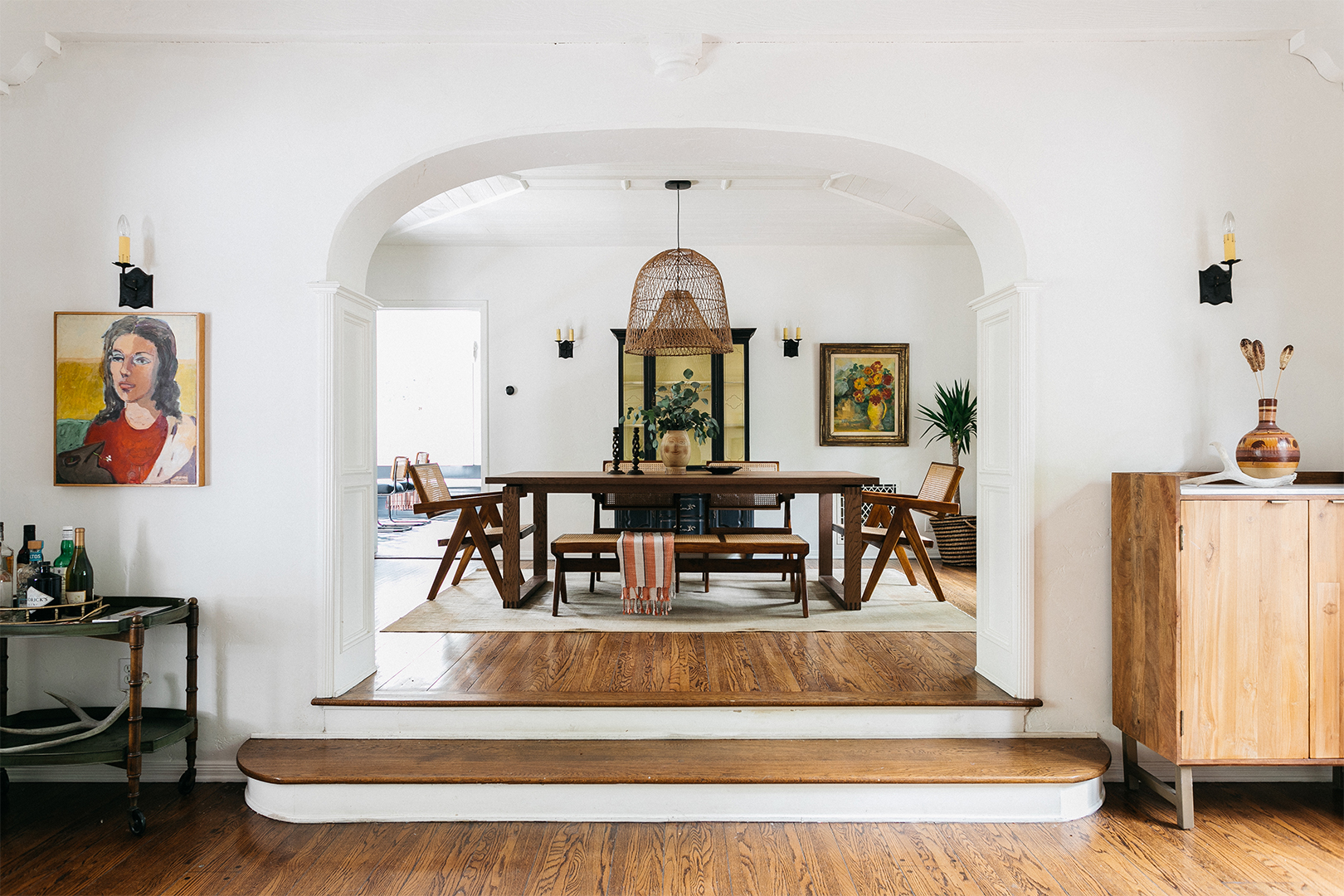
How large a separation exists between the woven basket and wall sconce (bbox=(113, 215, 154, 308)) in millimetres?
5492

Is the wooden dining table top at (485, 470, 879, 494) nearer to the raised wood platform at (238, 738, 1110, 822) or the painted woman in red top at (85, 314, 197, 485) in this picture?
the painted woman in red top at (85, 314, 197, 485)

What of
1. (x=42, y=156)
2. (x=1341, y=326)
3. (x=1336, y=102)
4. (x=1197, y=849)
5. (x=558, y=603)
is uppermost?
(x=1336, y=102)

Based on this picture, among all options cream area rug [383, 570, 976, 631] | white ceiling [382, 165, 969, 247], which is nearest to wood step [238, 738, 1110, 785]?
cream area rug [383, 570, 976, 631]

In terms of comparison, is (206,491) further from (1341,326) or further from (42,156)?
(1341,326)

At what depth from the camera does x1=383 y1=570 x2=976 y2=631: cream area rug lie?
4.06m

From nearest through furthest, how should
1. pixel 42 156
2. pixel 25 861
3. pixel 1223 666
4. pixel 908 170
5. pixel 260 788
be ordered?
pixel 25 861, pixel 1223 666, pixel 260 788, pixel 42 156, pixel 908 170

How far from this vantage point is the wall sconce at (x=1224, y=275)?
8.94 feet

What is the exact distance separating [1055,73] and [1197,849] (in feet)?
9.05

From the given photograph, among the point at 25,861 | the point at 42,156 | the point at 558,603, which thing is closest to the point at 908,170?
the point at 558,603

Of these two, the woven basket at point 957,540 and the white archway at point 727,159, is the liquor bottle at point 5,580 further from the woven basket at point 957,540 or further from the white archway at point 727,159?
the woven basket at point 957,540

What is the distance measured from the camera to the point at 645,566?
4.25 metres

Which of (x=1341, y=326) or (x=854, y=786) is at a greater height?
(x=1341, y=326)

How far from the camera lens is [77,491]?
111 inches

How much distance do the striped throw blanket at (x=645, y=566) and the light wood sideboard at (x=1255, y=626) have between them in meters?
2.47
